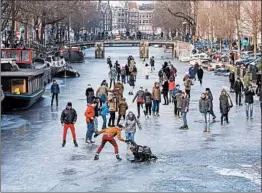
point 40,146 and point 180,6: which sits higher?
point 180,6

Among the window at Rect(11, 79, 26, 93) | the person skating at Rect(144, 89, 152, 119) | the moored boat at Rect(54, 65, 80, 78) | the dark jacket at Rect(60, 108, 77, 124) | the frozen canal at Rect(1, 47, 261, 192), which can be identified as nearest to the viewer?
the frozen canal at Rect(1, 47, 261, 192)

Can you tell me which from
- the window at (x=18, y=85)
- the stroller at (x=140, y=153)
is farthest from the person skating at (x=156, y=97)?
the stroller at (x=140, y=153)

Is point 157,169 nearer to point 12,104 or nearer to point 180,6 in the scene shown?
point 12,104

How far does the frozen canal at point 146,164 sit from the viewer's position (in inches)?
683

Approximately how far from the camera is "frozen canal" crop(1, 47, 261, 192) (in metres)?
17.4

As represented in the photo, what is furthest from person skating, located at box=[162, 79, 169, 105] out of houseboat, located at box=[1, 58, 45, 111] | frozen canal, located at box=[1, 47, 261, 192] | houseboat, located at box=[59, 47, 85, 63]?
houseboat, located at box=[59, 47, 85, 63]

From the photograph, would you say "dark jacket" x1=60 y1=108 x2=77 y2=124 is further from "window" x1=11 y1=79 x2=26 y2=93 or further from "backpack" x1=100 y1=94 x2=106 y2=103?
"window" x1=11 y1=79 x2=26 y2=93

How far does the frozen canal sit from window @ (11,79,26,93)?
4.09m

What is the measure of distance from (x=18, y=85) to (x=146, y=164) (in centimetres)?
1639

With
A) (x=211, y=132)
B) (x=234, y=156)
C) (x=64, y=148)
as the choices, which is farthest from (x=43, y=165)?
(x=211, y=132)

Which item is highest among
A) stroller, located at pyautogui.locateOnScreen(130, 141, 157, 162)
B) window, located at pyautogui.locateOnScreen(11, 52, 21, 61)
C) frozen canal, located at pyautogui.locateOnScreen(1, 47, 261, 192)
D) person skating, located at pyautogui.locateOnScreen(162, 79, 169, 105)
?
window, located at pyautogui.locateOnScreen(11, 52, 21, 61)

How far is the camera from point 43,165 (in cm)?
1977

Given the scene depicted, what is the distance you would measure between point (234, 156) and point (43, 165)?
18.0 feet

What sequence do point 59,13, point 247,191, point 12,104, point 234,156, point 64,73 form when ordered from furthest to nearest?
point 59,13 < point 64,73 < point 12,104 < point 234,156 < point 247,191
